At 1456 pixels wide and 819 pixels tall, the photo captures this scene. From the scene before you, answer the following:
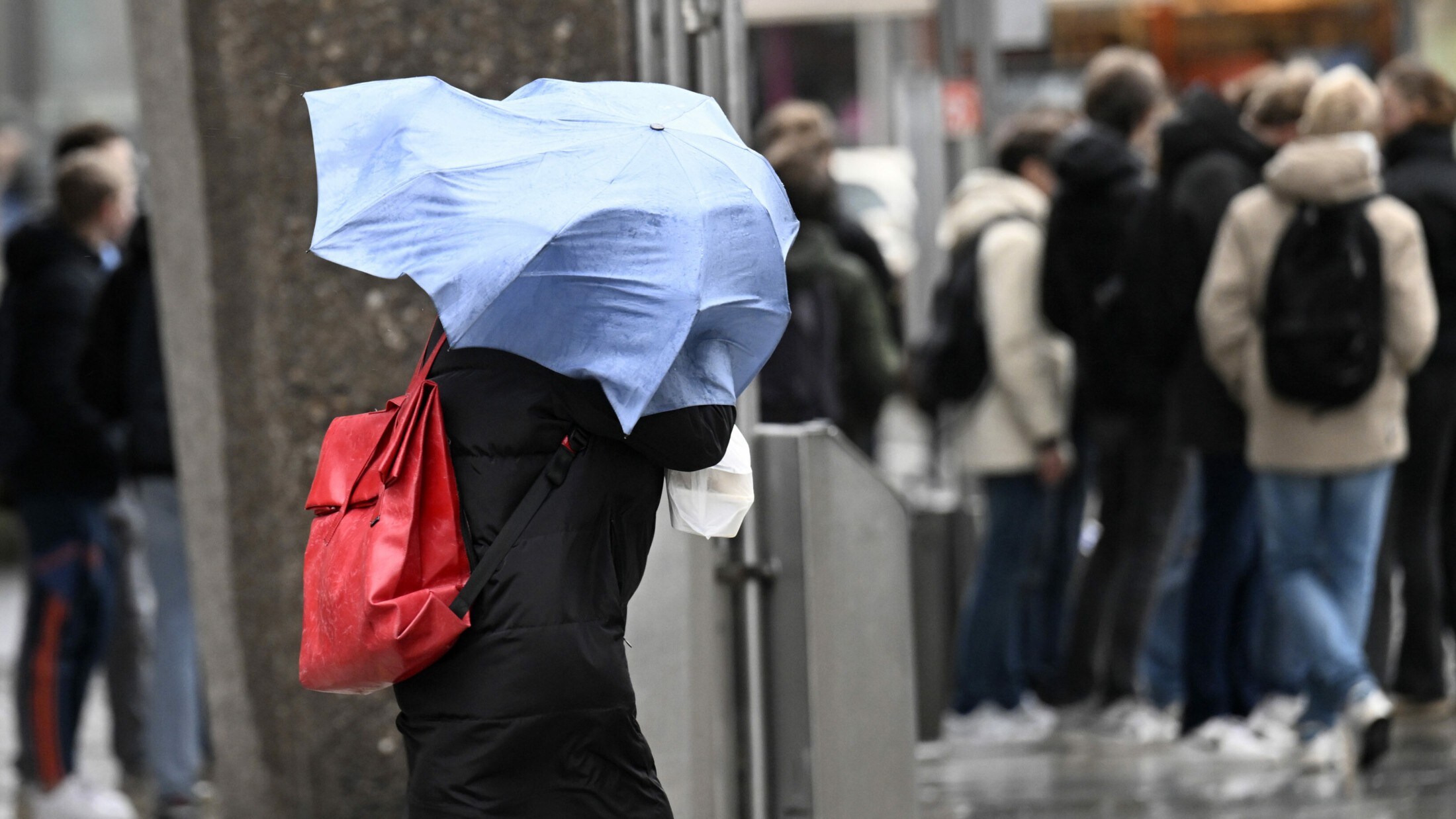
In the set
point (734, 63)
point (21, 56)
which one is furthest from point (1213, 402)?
point (21, 56)

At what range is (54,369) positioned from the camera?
21.2ft

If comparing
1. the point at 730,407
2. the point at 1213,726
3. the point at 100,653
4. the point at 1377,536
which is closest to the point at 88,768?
the point at 100,653

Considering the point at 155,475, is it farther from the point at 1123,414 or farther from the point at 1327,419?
the point at 1327,419

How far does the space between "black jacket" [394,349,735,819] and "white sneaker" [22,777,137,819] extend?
142 inches

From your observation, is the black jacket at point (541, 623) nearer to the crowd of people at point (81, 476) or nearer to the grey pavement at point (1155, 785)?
the grey pavement at point (1155, 785)

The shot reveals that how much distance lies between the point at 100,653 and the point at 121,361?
3.44ft

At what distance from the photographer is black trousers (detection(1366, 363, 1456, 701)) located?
690 centimetres

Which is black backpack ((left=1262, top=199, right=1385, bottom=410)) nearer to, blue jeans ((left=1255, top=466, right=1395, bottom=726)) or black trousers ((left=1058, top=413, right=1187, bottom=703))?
blue jeans ((left=1255, top=466, right=1395, bottom=726))

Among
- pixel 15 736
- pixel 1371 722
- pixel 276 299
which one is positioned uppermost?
pixel 276 299

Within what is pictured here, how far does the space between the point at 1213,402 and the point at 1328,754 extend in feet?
3.90

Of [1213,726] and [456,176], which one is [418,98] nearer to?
[456,176]

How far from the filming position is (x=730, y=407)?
10.4 feet

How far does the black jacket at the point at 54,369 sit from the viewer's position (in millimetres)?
6453

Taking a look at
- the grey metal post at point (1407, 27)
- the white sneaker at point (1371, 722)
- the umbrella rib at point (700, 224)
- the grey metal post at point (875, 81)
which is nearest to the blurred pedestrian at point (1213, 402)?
the white sneaker at point (1371, 722)
